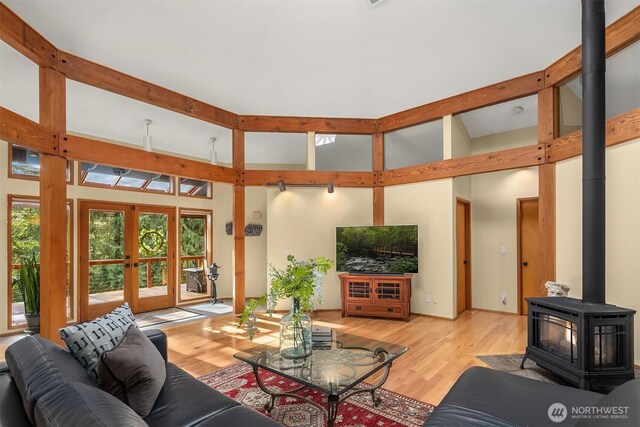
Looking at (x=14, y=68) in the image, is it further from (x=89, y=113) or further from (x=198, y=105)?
(x=198, y=105)

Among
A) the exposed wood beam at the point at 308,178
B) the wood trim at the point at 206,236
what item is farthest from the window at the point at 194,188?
the exposed wood beam at the point at 308,178

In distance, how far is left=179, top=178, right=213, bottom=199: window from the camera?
6566 mm

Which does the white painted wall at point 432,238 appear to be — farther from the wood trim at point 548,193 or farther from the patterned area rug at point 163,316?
the patterned area rug at point 163,316

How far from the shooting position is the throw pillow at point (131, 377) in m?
1.56

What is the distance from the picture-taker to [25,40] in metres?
3.09

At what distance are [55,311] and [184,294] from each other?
3.26m

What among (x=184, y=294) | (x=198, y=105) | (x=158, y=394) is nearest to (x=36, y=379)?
(x=158, y=394)

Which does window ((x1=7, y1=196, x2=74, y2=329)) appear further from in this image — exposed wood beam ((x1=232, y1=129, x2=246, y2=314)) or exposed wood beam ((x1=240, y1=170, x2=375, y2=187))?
exposed wood beam ((x1=240, y1=170, x2=375, y2=187))

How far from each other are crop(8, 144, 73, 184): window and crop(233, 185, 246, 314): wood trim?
9.64 feet

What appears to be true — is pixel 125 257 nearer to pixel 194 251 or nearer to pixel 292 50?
pixel 194 251

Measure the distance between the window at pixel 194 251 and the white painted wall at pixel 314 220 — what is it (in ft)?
6.28

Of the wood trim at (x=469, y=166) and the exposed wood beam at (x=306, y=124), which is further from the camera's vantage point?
the exposed wood beam at (x=306, y=124)

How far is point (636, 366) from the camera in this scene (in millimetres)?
3061

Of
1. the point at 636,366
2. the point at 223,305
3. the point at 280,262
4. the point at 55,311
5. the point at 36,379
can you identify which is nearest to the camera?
the point at 36,379
